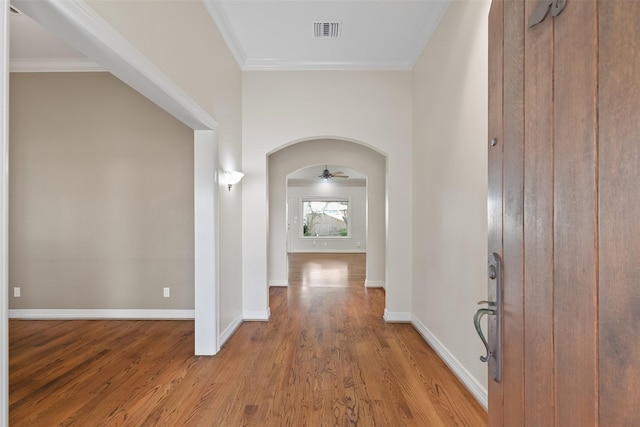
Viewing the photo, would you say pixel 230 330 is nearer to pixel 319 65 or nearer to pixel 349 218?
pixel 319 65

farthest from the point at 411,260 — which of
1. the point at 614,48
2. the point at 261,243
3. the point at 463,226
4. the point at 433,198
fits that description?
the point at 614,48

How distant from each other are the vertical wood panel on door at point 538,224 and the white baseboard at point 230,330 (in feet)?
9.78

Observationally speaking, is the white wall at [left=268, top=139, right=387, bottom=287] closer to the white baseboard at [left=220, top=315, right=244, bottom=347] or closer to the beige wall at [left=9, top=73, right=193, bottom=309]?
the beige wall at [left=9, top=73, right=193, bottom=309]

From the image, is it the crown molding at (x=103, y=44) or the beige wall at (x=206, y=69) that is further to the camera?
the beige wall at (x=206, y=69)

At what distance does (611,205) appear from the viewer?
58cm

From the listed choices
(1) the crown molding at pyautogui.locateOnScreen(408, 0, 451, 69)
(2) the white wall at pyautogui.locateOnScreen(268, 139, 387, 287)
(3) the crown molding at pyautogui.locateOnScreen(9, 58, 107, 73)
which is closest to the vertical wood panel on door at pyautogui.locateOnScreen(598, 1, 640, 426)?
(1) the crown molding at pyautogui.locateOnScreen(408, 0, 451, 69)

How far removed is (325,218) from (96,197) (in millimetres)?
8698

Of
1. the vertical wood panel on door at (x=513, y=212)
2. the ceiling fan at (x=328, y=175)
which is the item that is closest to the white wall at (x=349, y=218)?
the ceiling fan at (x=328, y=175)

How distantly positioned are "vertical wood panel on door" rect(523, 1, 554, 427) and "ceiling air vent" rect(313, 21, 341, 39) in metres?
Result: 2.83

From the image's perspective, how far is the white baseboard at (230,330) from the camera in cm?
330

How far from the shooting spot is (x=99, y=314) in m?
4.09

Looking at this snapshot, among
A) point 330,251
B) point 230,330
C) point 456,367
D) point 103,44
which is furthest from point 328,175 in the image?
point 103,44

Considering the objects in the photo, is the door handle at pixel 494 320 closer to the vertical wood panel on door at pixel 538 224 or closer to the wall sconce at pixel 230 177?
the vertical wood panel on door at pixel 538 224

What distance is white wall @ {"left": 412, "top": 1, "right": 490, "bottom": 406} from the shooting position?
2297 mm
